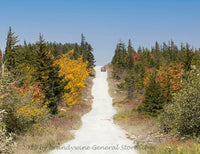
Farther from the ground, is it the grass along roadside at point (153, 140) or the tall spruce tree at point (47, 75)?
the tall spruce tree at point (47, 75)

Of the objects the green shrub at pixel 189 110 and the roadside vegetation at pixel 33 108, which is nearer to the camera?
the roadside vegetation at pixel 33 108

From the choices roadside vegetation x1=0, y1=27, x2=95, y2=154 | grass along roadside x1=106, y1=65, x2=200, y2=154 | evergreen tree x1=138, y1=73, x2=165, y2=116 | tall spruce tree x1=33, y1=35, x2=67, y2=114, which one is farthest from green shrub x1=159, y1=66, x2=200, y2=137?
tall spruce tree x1=33, y1=35, x2=67, y2=114

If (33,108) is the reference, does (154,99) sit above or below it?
below

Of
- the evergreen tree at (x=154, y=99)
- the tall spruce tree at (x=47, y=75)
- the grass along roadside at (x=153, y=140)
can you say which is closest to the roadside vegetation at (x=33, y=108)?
the tall spruce tree at (x=47, y=75)

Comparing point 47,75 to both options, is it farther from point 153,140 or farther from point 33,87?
point 153,140

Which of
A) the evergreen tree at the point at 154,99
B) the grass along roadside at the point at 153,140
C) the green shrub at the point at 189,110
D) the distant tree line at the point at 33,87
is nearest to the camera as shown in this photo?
the grass along roadside at the point at 153,140

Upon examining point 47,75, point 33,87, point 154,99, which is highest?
point 47,75

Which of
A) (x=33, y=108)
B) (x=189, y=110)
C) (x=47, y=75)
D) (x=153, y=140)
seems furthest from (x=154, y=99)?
(x=33, y=108)

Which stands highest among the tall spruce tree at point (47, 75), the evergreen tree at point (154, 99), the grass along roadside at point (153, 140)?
the tall spruce tree at point (47, 75)

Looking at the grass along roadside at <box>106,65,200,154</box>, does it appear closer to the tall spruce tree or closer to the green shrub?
the green shrub

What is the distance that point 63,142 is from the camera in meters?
12.1

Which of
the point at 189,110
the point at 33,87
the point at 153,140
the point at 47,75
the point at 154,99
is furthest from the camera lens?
the point at 47,75

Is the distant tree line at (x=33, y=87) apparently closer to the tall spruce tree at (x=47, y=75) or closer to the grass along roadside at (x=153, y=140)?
the tall spruce tree at (x=47, y=75)

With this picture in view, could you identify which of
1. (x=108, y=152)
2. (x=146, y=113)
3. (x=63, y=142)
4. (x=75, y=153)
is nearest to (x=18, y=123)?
(x=63, y=142)
